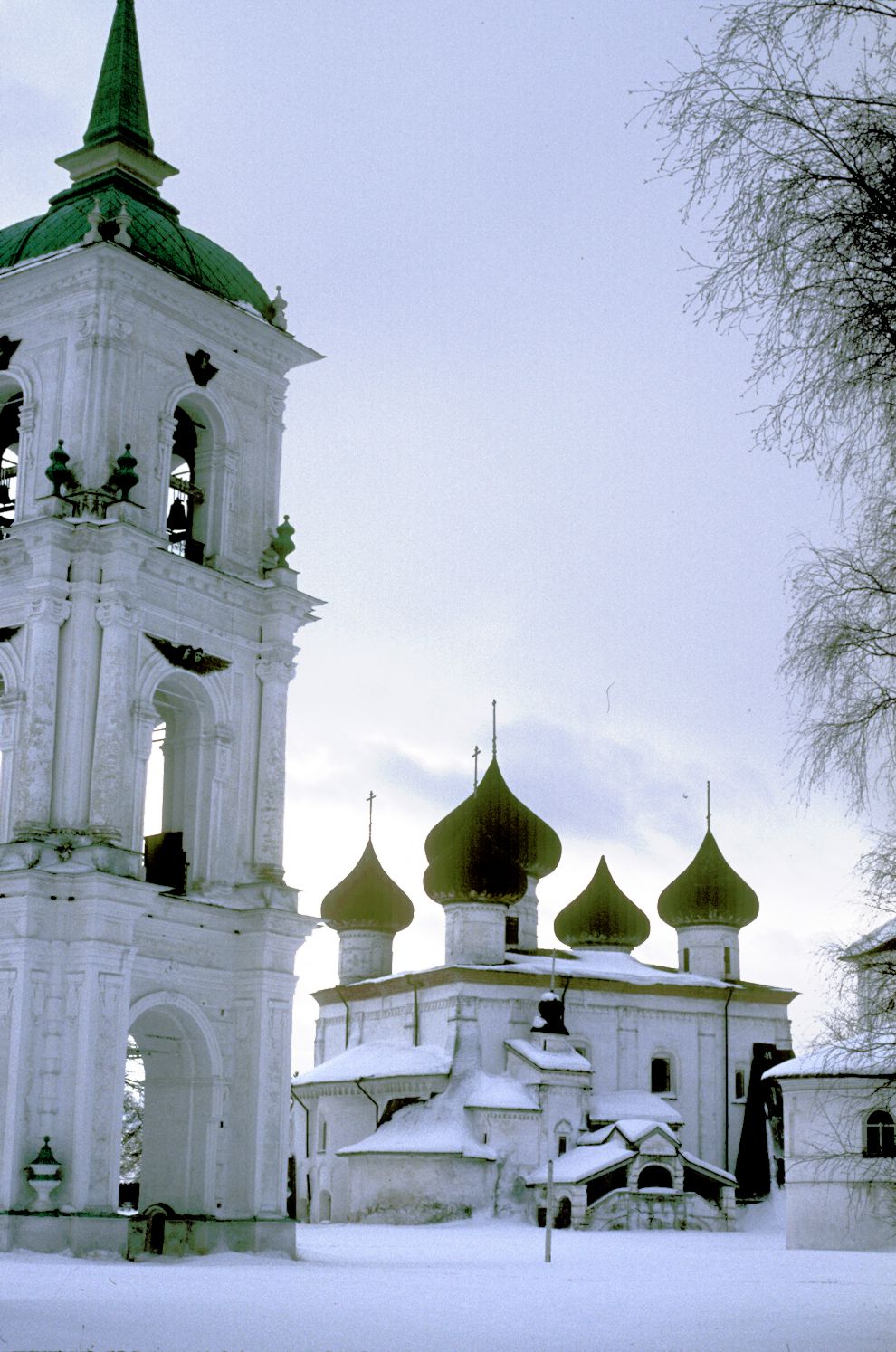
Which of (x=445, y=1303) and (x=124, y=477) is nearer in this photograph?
(x=445, y=1303)

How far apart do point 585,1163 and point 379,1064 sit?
5.95 meters

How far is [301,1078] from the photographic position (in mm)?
45344

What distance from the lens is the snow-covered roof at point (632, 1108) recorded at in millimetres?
43875

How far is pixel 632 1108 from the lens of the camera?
44.3 metres

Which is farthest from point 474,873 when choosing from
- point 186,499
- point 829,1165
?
point 186,499

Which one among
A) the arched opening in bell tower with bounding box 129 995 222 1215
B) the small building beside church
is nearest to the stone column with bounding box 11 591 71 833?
the arched opening in bell tower with bounding box 129 995 222 1215

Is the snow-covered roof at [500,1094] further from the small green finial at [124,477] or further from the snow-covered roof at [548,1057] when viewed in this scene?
the small green finial at [124,477]

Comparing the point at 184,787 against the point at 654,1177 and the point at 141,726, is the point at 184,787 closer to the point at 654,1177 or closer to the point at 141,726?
the point at 141,726

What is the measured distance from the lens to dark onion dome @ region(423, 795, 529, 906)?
46.1m

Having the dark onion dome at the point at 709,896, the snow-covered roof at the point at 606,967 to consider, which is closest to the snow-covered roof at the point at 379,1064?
the snow-covered roof at the point at 606,967

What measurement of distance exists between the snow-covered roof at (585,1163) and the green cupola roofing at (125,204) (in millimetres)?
21275

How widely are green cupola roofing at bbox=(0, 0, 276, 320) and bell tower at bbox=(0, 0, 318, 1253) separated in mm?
78

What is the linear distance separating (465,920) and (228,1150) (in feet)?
74.1

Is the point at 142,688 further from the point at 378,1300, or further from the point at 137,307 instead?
the point at 378,1300
